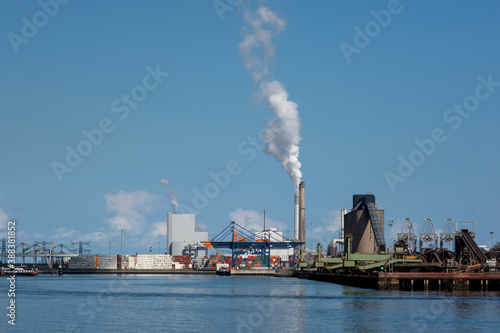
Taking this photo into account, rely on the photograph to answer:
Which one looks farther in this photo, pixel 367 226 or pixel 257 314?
pixel 367 226

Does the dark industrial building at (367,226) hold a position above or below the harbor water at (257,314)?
above

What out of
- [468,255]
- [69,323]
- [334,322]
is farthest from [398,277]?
[69,323]

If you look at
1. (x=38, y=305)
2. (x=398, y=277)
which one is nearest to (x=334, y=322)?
(x=38, y=305)

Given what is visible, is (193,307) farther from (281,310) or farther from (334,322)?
(334,322)

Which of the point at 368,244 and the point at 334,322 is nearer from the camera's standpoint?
the point at 334,322

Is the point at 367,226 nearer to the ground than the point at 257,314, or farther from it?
farther from it

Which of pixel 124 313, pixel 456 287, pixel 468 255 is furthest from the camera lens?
pixel 468 255

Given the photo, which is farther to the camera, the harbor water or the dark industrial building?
the dark industrial building

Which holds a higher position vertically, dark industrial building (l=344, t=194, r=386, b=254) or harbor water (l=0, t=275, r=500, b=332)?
dark industrial building (l=344, t=194, r=386, b=254)

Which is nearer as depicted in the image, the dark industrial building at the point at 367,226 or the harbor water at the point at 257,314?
the harbor water at the point at 257,314

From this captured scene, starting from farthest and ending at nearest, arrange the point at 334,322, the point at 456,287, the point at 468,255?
1. the point at 468,255
2. the point at 456,287
3. the point at 334,322

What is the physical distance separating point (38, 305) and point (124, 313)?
13.6 m

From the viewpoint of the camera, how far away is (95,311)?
67688 mm

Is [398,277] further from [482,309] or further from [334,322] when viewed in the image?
[334,322]
